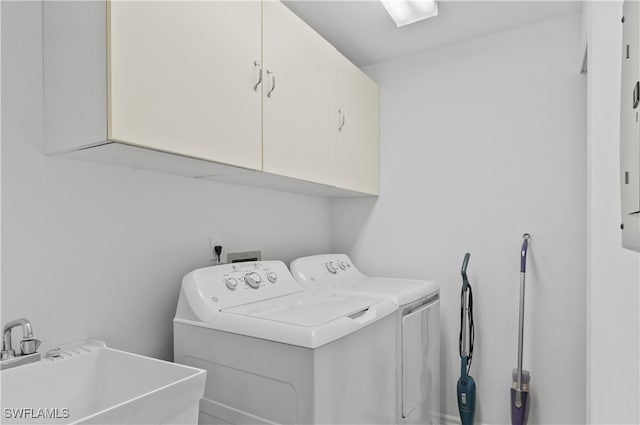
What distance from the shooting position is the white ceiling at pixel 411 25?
6.73ft

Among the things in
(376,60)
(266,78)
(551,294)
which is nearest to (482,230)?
(551,294)

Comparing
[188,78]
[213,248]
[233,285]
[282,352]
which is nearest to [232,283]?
[233,285]

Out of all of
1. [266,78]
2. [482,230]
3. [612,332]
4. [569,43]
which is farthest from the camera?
[482,230]

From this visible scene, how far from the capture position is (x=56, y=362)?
3.88ft

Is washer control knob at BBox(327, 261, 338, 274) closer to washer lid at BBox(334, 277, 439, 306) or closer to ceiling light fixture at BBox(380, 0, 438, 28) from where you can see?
washer lid at BBox(334, 277, 439, 306)

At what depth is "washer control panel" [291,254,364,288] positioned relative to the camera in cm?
212

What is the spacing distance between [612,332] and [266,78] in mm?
1466

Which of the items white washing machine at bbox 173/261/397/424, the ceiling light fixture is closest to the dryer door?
white washing machine at bbox 173/261/397/424

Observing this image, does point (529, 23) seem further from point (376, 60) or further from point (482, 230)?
point (482, 230)

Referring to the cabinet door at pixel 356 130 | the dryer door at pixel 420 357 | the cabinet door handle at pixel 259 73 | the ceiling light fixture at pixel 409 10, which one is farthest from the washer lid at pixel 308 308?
the ceiling light fixture at pixel 409 10

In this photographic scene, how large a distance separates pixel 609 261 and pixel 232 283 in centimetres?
135

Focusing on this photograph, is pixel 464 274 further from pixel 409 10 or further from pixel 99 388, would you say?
pixel 99 388

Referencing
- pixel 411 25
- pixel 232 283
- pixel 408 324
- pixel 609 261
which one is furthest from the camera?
pixel 411 25

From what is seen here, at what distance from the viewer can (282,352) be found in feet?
4.20
